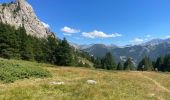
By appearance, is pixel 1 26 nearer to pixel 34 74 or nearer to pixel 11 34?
pixel 11 34

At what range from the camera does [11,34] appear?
285ft

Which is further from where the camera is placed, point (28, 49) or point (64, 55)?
point (64, 55)

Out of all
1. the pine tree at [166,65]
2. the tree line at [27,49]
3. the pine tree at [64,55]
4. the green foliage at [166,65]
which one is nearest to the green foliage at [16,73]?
the tree line at [27,49]

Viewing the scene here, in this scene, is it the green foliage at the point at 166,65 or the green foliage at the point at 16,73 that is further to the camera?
the green foliage at the point at 166,65

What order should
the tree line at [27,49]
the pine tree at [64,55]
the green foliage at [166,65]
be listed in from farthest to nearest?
1. the green foliage at [166,65]
2. the pine tree at [64,55]
3. the tree line at [27,49]

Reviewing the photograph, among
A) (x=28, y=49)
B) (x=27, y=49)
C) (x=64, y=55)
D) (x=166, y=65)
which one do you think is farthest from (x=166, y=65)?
(x=27, y=49)

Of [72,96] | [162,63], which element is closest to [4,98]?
[72,96]

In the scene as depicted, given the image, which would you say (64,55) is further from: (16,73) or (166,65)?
(16,73)

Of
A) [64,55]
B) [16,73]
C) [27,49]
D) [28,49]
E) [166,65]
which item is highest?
[28,49]

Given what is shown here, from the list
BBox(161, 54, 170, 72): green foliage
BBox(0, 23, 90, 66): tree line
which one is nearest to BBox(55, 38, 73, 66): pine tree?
BBox(0, 23, 90, 66): tree line

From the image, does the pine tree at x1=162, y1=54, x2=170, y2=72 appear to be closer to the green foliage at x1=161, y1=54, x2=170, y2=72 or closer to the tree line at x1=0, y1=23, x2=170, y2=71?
the green foliage at x1=161, y1=54, x2=170, y2=72

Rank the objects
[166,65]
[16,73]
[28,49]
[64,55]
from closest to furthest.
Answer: [16,73], [28,49], [64,55], [166,65]

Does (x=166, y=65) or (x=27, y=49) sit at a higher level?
(x=27, y=49)

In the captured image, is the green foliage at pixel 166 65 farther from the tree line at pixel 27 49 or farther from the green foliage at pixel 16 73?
the green foliage at pixel 16 73
